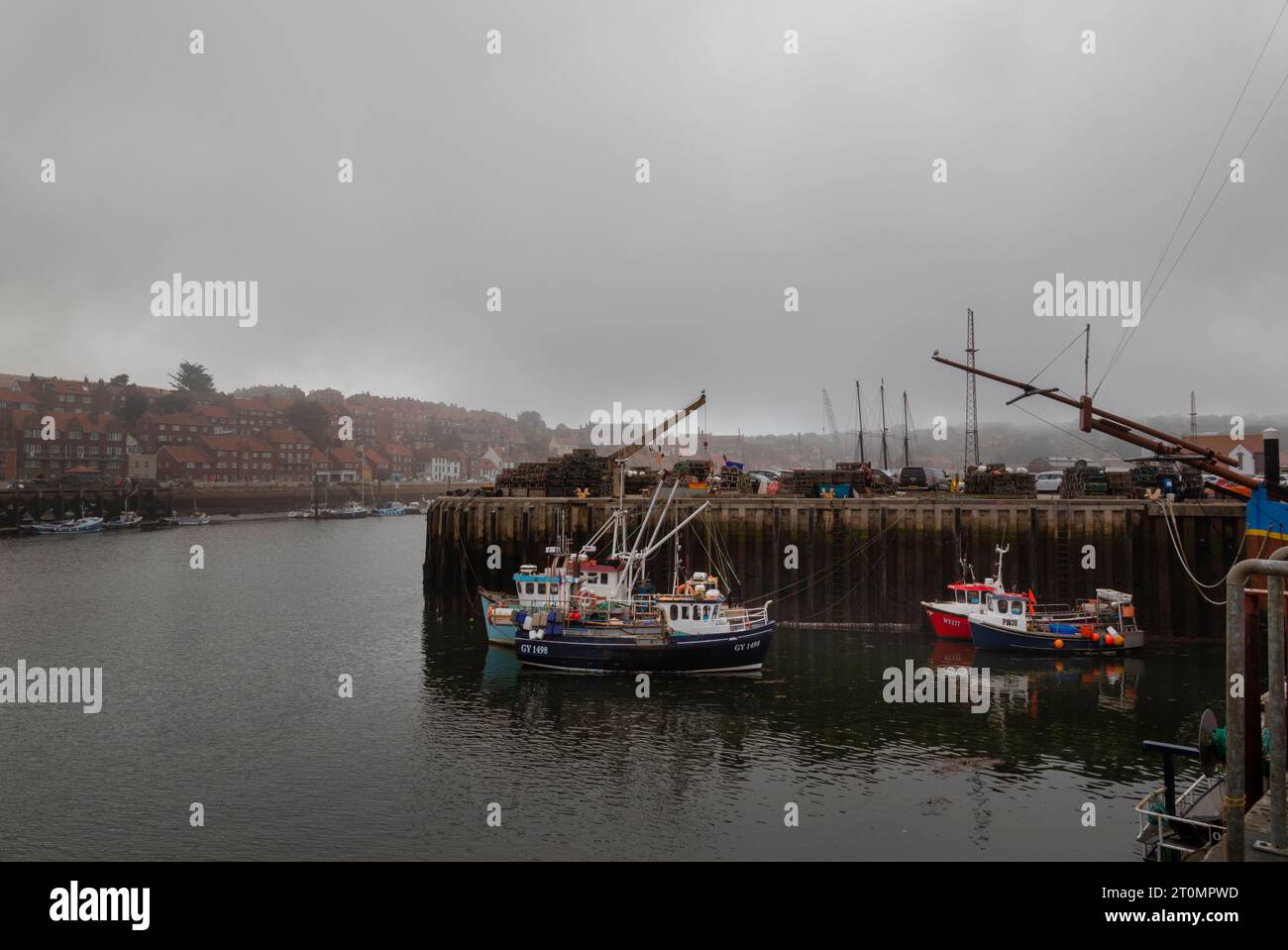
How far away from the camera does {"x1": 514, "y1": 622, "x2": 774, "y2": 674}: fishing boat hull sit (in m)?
34.7

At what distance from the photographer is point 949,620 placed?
4038cm

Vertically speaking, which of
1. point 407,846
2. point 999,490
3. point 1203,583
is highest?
point 999,490

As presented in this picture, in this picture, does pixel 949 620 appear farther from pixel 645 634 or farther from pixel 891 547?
pixel 645 634

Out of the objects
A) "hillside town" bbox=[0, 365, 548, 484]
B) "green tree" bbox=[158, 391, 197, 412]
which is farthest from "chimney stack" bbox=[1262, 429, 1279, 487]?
"green tree" bbox=[158, 391, 197, 412]

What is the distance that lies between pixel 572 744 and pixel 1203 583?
32.0 metres

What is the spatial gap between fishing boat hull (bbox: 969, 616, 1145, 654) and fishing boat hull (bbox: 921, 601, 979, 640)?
115 centimetres

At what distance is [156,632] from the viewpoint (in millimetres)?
45250

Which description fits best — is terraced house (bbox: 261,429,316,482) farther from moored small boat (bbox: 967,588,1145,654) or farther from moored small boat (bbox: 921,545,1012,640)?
moored small boat (bbox: 967,588,1145,654)

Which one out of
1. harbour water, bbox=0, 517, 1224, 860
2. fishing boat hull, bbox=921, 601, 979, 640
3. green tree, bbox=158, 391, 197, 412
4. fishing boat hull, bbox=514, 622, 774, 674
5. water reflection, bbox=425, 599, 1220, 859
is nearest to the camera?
harbour water, bbox=0, 517, 1224, 860

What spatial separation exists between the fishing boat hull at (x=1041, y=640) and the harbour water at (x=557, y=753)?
74cm

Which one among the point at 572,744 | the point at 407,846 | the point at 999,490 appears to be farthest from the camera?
the point at 999,490
